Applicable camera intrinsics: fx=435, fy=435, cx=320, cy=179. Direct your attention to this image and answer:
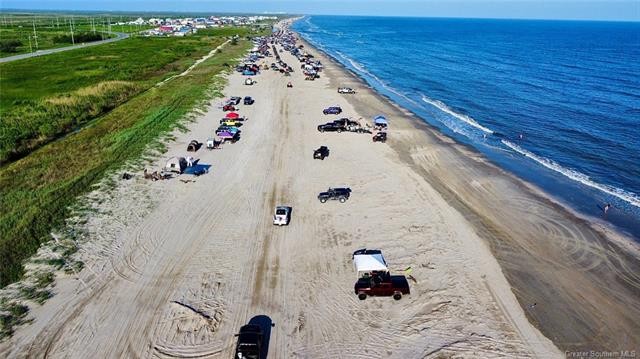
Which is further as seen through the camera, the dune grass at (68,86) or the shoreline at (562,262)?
the dune grass at (68,86)

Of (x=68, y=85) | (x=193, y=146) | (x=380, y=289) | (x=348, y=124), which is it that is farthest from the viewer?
(x=68, y=85)

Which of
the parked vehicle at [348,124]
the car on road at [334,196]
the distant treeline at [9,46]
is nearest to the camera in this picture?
the car on road at [334,196]

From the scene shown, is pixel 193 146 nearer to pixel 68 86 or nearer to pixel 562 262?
pixel 562 262

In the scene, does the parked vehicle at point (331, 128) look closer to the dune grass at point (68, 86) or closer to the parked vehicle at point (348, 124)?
the parked vehicle at point (348, 124)

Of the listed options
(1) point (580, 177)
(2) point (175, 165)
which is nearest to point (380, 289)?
(2) point (175, 165)

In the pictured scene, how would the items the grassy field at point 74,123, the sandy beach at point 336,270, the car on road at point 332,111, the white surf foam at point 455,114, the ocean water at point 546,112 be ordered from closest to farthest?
1. the sandy beach at point 336,270
2. the grassy field at point 74,123
3. the ocean water at point 546,112
4. the white surf foam at point 455,114
5. the car on road at point 332,111

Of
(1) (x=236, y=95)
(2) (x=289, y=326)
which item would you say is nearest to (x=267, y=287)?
(2) (x=289, y=326)

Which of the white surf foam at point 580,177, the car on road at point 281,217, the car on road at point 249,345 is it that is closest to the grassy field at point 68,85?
the car on road at point 281,217
